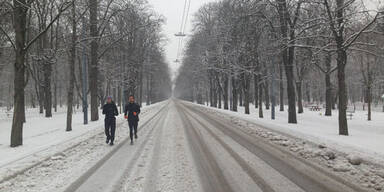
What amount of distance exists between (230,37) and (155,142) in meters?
18.3

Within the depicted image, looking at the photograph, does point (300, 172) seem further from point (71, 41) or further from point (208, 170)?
point (71, 41)

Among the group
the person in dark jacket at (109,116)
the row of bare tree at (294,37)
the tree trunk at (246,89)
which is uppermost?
the row of bare tree at (294,37)

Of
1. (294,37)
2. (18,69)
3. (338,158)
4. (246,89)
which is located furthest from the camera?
(246,89)

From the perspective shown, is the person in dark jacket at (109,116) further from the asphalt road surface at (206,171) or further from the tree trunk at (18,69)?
the tree trunk at (18,69)

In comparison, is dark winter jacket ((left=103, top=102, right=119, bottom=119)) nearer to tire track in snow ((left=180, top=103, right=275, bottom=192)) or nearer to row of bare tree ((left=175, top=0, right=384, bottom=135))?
tire track in snow ((left=180, top=103, right=275, bottom=192))

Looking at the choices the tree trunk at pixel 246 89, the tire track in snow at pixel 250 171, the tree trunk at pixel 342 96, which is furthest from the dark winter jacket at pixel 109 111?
the tree trunk at pixel 246 89

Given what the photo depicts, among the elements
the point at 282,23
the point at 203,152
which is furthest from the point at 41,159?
the point at 282,23

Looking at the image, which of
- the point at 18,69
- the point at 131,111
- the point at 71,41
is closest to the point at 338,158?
the point at 131,111

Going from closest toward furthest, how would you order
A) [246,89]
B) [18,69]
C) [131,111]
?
[18,69] → [131,111] → [246,89]

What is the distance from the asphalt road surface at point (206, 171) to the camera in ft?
15.7

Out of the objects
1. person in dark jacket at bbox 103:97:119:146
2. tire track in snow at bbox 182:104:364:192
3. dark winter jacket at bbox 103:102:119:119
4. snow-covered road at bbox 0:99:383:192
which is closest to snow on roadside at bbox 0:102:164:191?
snow-covered road at bbox 0:99:383:192

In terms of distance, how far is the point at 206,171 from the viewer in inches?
227

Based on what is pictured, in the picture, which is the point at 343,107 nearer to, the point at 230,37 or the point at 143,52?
the point at 230,37

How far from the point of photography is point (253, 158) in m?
6.97
